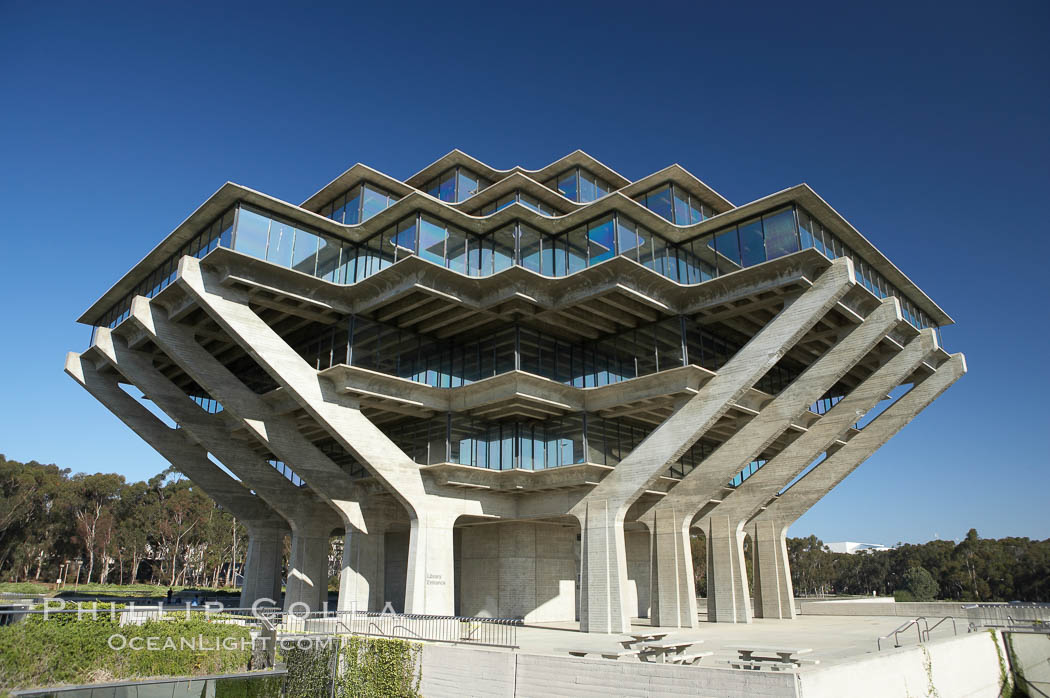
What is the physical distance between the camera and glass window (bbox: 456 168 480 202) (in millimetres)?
35719

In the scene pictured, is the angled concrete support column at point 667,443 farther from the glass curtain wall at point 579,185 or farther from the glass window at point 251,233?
the glass window at point 251,233

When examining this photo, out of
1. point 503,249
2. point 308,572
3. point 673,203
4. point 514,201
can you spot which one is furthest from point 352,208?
point 308,572

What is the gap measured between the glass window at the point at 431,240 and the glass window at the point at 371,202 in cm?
366

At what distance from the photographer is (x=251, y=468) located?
34844 millimetres

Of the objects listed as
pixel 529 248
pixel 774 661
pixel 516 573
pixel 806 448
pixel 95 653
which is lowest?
pixel 95 653

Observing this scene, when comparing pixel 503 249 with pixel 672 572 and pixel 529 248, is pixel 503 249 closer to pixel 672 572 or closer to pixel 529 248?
pixel 529 248

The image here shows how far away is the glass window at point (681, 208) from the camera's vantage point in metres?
32.9

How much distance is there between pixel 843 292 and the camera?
2677 centimetres

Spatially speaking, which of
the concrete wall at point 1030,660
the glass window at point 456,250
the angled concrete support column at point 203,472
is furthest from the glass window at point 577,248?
the angled concrete support column at point 203,472

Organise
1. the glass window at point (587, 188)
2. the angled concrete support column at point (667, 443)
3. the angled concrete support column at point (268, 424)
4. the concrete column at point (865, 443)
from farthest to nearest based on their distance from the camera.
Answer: the glass window at point (587, 188) < the concrete column at point (865, 443) < the angled concrete support column at point (268, 424) < the angled concrete support column at point (667, 443)

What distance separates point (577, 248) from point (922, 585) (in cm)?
7649

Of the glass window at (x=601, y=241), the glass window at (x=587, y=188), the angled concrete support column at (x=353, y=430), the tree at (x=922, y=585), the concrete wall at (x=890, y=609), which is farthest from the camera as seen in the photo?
the tree at (x=922, y=585)

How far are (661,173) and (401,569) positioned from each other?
2475 centimetres

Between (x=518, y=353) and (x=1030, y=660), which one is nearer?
(x=1030, y=660)
